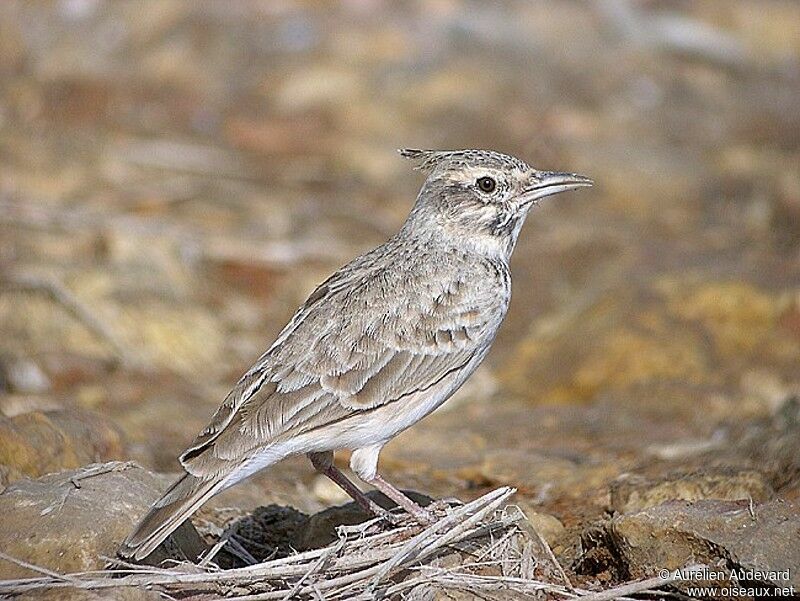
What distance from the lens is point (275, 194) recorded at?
13438 mm

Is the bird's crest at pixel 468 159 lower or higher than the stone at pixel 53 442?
higher

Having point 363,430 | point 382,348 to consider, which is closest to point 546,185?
point 382,348

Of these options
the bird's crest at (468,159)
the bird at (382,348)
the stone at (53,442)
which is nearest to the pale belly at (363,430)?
the bird at (382,348)

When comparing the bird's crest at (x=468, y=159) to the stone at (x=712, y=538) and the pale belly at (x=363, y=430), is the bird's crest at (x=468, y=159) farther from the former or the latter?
the stone at (x=712, y=538)

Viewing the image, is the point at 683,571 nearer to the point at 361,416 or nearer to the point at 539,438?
the point at 361,416

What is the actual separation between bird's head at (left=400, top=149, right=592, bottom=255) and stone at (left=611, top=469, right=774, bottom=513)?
51.0 inches

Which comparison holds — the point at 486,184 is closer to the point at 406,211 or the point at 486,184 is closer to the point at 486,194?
the point at 486,194

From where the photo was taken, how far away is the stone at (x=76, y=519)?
4746 mm

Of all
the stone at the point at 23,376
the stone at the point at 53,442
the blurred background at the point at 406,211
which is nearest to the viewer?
the stone at the point at 53,442

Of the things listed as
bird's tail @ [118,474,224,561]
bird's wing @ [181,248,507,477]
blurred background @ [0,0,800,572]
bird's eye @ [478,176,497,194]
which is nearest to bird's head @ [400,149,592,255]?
bird's eye @ [478,176,497,194]

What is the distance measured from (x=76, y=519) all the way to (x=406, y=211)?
870 centimetres

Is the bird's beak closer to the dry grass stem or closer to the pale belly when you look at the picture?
the pale belly

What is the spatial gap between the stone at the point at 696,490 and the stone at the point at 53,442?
256 cm

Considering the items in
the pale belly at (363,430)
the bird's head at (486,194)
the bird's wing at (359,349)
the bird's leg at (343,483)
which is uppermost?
the bird's head at (486,194)
